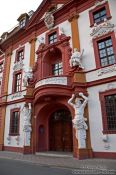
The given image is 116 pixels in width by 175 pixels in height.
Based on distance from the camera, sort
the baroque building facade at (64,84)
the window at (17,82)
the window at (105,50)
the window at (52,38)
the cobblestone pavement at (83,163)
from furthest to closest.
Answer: the window at (17,82)
the window at (52,38)
the window at (105,50)
the baroque building facade at (64,84)
the cobblestone pavement at (83,163)

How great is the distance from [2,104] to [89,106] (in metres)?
10.4

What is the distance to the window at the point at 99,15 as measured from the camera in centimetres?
1317

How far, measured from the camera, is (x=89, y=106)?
11.3 m

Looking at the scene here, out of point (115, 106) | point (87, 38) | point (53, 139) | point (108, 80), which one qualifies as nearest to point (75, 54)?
point (87, 38)

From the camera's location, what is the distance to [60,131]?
13992 mm

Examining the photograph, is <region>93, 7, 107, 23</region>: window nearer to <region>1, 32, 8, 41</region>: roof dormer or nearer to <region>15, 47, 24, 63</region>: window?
<region>15, 47, 24, 63</region>: window

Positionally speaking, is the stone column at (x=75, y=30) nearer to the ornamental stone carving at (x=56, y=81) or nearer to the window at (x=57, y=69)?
the window at (x=57, y=69)

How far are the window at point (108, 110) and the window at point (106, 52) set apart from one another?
7.95 ft

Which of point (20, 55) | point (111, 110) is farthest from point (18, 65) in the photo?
point (111, 110)

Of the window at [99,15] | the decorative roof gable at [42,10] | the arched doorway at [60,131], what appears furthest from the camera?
the decorative roof gable at [42,10]

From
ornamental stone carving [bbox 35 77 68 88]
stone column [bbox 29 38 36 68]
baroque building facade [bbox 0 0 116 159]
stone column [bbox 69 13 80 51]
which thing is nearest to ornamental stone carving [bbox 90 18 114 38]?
baroque building facade [bbox 0 0 116 159]

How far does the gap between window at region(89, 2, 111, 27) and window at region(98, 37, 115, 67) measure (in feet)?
6.48

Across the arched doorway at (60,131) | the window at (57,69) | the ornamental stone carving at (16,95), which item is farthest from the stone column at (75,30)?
the ornamental stone carving at (16,95)

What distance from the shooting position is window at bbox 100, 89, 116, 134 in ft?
33.3
